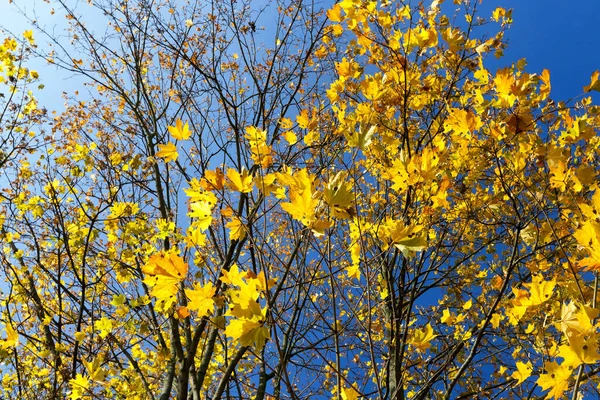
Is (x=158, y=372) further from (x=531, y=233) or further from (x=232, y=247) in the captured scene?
(x=531, y=233)

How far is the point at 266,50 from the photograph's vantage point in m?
4.72

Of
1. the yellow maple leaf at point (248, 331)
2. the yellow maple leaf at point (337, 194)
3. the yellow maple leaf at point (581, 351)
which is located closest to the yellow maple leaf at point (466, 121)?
the yellow maple leaf at point (337, 194)

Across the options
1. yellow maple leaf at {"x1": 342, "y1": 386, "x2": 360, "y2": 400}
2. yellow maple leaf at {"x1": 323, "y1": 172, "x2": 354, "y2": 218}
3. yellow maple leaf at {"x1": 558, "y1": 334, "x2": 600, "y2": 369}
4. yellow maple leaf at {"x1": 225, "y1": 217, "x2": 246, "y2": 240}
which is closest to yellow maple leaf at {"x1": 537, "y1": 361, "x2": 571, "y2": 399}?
yellow maple leaf at {"x1": 558, "y1": 334, "x2": 600, "y2": 369}

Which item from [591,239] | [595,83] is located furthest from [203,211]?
[595,83]

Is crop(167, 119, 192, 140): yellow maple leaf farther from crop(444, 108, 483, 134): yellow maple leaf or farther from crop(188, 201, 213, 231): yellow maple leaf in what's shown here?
crop(444, 108, 483, 134): yellow maple leaf

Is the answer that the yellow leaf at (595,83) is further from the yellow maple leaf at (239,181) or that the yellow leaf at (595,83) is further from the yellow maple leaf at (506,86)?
the yellow maple leaf at (239,181)

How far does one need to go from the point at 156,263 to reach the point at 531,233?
173cm

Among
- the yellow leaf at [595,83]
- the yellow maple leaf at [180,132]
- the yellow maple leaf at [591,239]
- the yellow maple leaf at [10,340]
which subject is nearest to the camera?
the yellow maple leaf at [591,239]

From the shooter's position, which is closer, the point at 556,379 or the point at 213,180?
the point at 556,379

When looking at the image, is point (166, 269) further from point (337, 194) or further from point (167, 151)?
point (167, 151)

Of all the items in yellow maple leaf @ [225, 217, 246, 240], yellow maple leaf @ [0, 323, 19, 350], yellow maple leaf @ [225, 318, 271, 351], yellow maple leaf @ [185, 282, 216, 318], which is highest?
yellow maple leaf @ [0, 323, 19, 350]

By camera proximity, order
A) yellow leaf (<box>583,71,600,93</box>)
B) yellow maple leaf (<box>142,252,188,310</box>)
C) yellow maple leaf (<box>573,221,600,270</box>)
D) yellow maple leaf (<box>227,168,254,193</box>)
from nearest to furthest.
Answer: yellow maple leaf (<box>573,221,600,270</box>) < yellow maple leaf (<box>142,252,188,310</box>) < yellow maple leaf (<box>227,168,254,193</box>) < yellow leaf (<box>583,71,600,93</box>)

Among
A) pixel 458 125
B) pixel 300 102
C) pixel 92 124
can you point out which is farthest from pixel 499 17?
pixel 92 124

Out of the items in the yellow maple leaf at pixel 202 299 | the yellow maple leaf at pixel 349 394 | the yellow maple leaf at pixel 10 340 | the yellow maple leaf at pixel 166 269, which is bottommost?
the yellow maple leaf at pixel 349 394
